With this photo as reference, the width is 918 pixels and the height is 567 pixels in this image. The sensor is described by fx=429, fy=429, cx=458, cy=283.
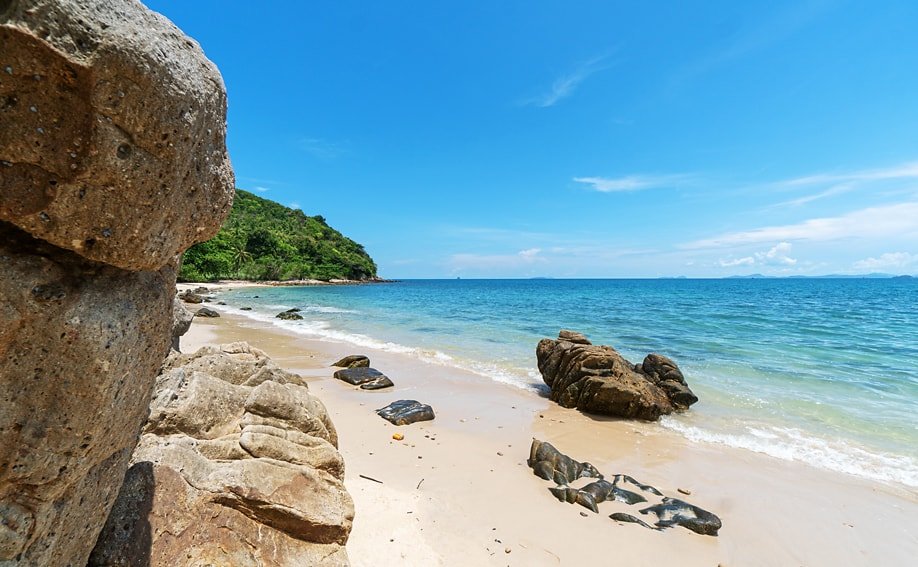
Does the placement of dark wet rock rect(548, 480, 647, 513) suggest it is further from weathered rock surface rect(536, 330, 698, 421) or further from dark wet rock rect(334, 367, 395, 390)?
dark wet rock rect(334, 367, 395, 390)

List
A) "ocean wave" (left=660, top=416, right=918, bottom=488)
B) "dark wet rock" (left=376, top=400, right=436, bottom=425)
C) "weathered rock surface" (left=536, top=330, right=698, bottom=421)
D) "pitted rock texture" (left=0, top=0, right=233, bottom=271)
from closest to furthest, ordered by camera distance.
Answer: "pitted rock texture" (left=0, top=0, right=233, bottom=271)
"ocean wave" (left=660, top=416, right=918, bottom=488)
"dark wet rock" (left=376, top=400, right=436, bottom=425)
"weathered rock surface" (left=536, top=330, right=698, bottom=421)

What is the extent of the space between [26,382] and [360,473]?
16.0 ft

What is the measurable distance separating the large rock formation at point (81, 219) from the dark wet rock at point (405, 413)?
649cm

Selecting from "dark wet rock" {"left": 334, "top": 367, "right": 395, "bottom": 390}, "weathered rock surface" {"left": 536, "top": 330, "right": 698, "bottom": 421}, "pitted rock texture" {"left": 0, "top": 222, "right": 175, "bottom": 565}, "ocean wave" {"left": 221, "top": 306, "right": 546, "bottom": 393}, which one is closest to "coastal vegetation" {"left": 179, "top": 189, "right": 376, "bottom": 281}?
"ocean wave" {"left": 221, "top": 306, "right": 546, "bottom": 393}

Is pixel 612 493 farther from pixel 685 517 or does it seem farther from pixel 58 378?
pixel 58 378

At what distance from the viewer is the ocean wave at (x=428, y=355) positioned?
44.3 feet

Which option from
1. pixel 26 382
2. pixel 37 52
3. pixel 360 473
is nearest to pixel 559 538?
pixel 360 473

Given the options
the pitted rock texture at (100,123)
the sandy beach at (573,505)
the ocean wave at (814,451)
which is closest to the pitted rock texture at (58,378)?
the pitted rock texture at (100,123)

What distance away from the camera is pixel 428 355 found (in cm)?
1681

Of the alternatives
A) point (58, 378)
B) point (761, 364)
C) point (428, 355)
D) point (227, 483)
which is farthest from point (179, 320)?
point (761, 364)

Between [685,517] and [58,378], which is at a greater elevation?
[58,378]

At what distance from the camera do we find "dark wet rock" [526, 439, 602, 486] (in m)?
6.62

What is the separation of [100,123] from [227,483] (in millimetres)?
3104

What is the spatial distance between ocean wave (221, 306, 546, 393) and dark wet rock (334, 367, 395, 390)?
3.56 meters
